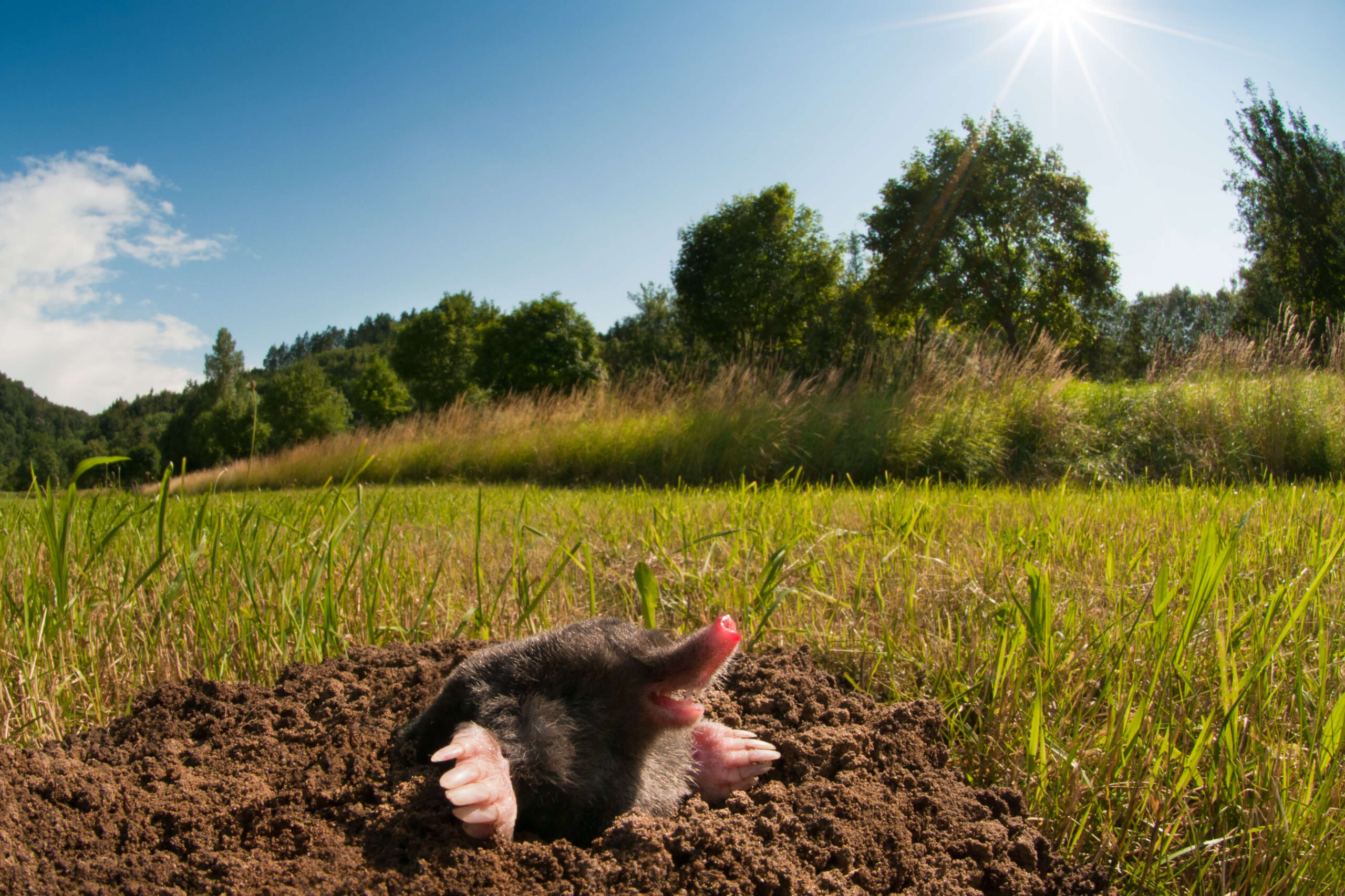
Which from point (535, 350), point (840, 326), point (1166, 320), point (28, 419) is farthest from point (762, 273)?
point (28, 419)

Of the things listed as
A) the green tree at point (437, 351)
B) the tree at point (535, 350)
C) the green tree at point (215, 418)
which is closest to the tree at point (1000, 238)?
the tree at point (535, 350)

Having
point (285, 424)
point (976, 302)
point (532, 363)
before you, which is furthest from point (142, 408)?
point (976, 302)

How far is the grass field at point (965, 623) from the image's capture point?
1.13m

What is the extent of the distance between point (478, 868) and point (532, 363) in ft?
114

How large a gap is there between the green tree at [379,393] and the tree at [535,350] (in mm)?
9611

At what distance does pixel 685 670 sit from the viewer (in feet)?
3.57

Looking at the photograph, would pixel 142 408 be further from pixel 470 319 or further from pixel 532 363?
pixel 532 363

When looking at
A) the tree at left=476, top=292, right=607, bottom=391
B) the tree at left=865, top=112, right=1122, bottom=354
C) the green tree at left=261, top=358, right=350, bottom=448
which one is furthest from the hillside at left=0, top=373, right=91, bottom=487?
the tree at left=865, top=112, right=1122, bottom=354

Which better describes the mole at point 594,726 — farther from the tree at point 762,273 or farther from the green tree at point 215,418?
the tree at point 762,273

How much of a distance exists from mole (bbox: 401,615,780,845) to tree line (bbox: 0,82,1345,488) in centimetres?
924

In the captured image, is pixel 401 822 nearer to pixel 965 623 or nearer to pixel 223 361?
pixel 965 623

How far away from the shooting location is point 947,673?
1546mm

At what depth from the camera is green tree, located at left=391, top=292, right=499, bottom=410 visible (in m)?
42.2

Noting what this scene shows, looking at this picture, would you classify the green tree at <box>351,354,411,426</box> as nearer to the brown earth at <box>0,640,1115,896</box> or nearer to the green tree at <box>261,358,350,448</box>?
the green tree at <box>261,358,350,448</box>
